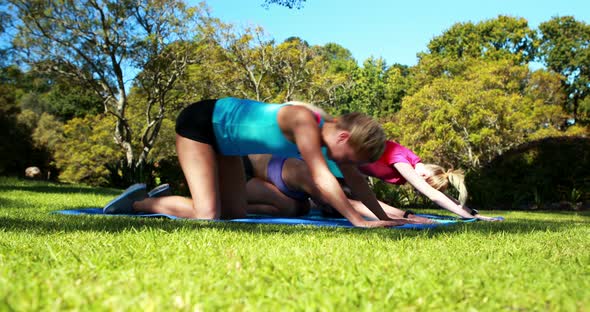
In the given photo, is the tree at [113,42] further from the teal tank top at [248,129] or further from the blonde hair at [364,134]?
the blonde hair at [364,134]

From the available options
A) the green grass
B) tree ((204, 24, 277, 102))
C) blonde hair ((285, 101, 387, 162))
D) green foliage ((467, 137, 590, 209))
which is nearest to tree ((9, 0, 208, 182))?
tree ((204, 24, 277, 102))

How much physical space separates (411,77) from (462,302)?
36.4 metres

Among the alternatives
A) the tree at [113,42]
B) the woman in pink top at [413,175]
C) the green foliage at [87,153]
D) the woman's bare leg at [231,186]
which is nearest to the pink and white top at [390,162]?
the woman in pink top at [413,175]

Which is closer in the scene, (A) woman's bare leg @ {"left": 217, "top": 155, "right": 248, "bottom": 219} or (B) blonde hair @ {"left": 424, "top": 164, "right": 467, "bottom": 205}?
(A) woman's bare leg @ {"left": 217, "top": 155, "right": 248, "bottom": 219}

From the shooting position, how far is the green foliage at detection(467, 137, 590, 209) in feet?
42.4

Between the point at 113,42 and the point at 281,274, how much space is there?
25.1 m

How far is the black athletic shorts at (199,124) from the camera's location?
4.77m

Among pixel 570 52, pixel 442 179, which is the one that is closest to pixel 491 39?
pixel 570 52

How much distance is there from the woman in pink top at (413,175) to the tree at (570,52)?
108 feet

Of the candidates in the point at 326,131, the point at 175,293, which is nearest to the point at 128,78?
the point at 326,131

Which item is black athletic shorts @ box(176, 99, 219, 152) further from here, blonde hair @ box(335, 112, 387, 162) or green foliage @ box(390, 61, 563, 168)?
green foliage @ box(390, 61, 563, 168)

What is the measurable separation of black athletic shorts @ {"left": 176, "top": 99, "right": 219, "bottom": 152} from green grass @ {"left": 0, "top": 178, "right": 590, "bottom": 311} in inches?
73.3

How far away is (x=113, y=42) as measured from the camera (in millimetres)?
24766

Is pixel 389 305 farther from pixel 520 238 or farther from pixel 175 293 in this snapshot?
pixel 520 238
